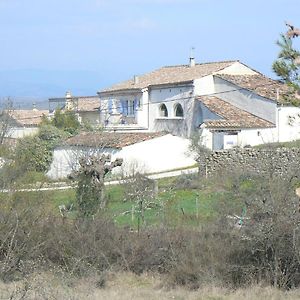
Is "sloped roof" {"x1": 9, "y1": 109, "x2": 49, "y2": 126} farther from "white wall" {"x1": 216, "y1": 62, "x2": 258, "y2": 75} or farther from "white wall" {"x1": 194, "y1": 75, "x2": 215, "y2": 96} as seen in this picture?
"white wall" {"x1": 216, "y1": 62, "x2": 258, "y2": 75}

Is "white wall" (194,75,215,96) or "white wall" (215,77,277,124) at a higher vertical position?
"white wall" (194,75,215,96)

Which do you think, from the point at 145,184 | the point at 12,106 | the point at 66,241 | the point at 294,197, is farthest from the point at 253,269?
the point at 12,106

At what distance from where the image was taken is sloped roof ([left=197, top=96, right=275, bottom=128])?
3328 centimetres

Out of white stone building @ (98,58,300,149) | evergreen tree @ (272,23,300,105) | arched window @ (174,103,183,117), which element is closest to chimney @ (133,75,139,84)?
white stone building @ (98,58,300,149)

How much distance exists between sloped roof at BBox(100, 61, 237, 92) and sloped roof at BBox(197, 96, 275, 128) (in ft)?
8.79

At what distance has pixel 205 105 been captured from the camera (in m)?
36.1

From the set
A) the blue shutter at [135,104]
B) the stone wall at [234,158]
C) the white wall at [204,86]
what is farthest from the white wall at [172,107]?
the stone wall at [234,158]

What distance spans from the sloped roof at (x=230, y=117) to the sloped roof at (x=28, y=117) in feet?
45.9

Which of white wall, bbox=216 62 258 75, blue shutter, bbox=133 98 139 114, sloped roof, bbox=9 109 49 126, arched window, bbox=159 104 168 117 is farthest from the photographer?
sloped roof, bbox=9 109 49 126

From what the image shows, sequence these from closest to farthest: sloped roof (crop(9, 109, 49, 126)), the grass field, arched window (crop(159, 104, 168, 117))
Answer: the grass field
arched window (crop(159, 104, 168, 117))
sloped roof (crop(9, 109, 49, 126))

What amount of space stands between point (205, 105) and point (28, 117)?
1969 cm

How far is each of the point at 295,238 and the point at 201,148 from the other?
20264 mm

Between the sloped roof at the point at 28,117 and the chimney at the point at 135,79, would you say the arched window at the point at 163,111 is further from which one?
the sloped roof at the point at 28,117

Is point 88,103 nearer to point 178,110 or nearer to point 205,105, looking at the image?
point 178,110
